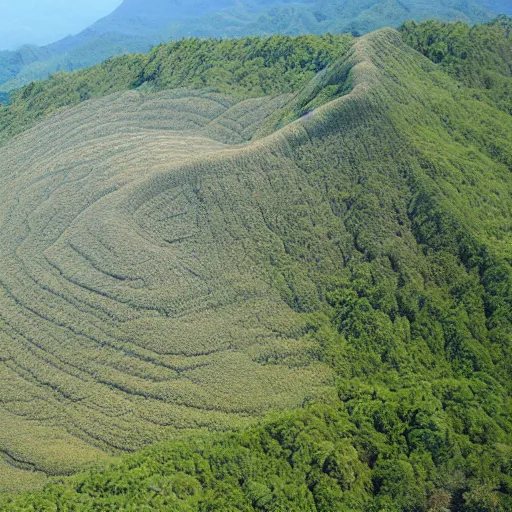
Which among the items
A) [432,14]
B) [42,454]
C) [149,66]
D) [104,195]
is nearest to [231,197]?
[104,195]

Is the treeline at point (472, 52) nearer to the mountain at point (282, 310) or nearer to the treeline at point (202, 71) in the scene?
the mountain at point (282, 310)

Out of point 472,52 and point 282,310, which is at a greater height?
point 472,52

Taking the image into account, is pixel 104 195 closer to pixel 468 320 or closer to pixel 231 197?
pixel 231 197

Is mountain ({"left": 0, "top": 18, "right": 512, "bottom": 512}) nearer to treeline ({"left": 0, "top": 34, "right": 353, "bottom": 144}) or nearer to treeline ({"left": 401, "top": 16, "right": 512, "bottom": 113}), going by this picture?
treeline ({"left": 401, "top": 16, "right": 512, "bottom": 113})

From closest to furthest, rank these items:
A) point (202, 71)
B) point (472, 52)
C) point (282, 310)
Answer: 1. point (282, 310)
2. point (472, 52)
3. point (202, 71)

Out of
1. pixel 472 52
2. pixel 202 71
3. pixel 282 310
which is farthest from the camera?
pixel 202 71

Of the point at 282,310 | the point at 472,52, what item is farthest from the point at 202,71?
the point at 282,310

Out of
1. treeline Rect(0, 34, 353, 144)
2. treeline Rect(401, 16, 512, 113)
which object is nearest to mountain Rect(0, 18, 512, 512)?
treeline Rect(401, 16, 512, 113)

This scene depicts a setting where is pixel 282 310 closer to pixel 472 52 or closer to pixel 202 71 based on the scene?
pixel 472 52

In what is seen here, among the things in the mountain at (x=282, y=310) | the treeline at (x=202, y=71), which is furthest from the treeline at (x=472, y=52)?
the treeline at (x=202, y=71)
